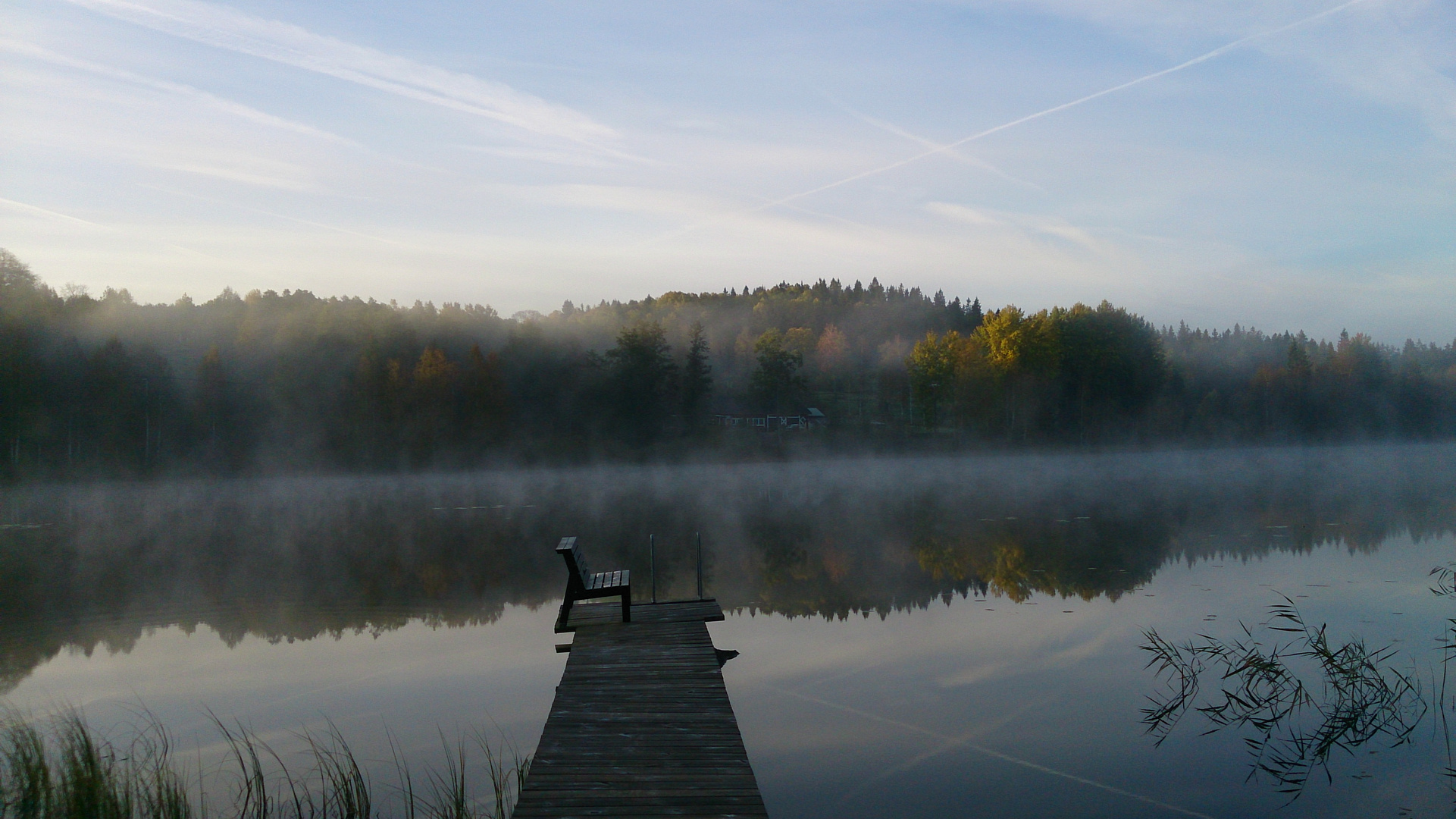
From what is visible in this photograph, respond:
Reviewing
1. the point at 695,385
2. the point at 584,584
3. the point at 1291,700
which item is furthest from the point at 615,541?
the point at 695,385

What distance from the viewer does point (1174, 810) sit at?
7465 mm

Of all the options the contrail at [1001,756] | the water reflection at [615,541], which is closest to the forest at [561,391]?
the water reflection at [615,541]

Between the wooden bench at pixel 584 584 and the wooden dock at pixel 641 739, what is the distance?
54 centimetres

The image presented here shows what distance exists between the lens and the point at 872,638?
13.6m

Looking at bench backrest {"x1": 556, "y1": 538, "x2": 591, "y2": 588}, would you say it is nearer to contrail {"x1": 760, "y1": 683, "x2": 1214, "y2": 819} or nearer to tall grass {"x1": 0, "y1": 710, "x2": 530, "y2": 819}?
tall grass {"x1": 0, "y1": 710, "x2": 530, "y2": 819}

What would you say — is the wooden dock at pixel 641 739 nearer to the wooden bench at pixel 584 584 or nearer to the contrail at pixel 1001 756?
the wooden bench at pixel 584 584

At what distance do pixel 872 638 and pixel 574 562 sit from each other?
5263 millimetres

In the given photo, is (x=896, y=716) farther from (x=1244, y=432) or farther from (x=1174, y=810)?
(x=1244, y=432)

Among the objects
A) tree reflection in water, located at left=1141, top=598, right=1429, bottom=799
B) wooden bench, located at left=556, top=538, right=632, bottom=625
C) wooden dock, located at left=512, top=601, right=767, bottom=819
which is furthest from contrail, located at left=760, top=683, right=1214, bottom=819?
wooden bench, located at left=556, top=538, right=632, bottom=625

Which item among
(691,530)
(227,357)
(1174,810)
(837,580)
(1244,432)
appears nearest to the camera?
(1174,810)

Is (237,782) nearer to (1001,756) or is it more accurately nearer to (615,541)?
(1001,756)

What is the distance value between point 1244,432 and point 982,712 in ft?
295

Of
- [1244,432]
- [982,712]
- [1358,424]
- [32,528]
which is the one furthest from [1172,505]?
[1358,424]

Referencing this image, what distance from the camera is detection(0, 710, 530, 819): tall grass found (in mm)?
6883
